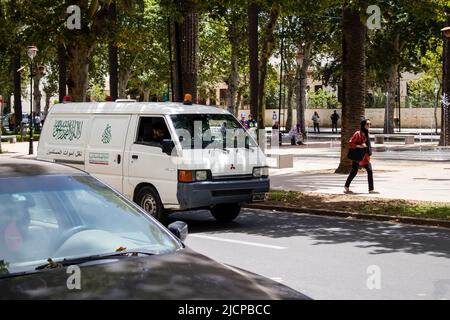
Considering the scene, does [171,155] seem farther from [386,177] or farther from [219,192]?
[386,177]

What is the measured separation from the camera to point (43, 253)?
14.2 ft

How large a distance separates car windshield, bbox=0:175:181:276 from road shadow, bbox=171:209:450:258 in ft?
18.6

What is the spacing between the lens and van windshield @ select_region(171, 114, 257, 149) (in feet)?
41.0

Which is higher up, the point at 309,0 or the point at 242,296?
the point at 309,0

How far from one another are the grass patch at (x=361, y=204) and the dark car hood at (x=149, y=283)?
9462 millimetres

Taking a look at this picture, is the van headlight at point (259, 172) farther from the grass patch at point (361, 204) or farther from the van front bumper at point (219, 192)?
the grass patch at point (361, 204)

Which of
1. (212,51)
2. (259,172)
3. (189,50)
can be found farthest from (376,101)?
(259,172)

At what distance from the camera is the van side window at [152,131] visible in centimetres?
1270

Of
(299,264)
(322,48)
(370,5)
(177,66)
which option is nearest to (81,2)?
(177,66)

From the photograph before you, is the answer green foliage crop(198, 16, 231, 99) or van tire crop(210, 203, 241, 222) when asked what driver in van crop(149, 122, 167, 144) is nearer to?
van tire crop(210, 203, 241, 222)

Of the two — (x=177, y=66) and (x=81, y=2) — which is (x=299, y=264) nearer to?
(x=177, y=66)

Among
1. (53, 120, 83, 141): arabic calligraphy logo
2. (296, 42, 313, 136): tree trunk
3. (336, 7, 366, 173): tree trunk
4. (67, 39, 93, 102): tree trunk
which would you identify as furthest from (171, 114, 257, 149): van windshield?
(296, 42, 313, 136): tree trunk
